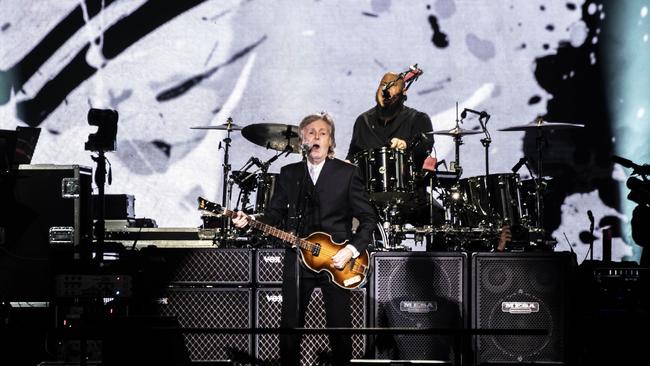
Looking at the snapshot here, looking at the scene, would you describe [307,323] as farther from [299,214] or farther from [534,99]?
[534,99]

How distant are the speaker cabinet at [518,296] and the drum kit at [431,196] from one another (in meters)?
0.89

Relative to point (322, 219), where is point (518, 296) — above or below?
below

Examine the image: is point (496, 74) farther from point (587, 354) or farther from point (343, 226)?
point (343, 226)

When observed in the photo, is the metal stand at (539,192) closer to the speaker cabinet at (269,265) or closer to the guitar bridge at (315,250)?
the speaker cabinet at (269,265)

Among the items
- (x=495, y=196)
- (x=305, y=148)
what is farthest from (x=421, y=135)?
(x=305, y=148)

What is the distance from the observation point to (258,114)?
10.4m

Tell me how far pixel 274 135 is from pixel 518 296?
3.05m

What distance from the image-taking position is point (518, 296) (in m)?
6.79

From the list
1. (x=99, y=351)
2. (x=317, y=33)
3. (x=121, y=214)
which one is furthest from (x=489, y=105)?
(x=99, y=351)

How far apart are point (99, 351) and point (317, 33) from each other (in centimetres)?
537

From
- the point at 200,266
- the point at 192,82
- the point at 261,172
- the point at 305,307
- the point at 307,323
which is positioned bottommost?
the point at 307,323

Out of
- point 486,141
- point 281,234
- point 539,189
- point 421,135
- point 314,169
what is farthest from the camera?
point 486,141

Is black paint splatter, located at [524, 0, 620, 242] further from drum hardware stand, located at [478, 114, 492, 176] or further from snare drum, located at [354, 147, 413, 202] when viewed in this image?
snare drum, located at [354, 147, 413, 202]

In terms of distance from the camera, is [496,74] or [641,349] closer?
[641,349]
